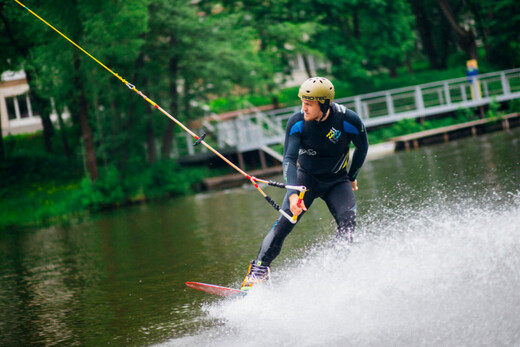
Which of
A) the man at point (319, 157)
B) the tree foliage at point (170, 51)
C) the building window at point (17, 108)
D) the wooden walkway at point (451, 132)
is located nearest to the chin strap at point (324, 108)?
the man at point (319, 157)

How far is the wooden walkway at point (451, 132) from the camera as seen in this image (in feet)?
78.9

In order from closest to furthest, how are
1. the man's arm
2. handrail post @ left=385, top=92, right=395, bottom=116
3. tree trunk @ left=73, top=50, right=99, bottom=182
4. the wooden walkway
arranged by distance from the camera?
1. the man's arm
2. tree trunk @ left=73, top=50, right=99, bottom=182
3. the wooden walkway
4. handrail post @ left=385, top=92, right=395, bottom=116

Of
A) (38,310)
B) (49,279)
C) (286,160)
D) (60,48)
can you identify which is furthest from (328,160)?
(60,48)

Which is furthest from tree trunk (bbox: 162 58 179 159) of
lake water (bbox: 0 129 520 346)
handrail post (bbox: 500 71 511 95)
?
handrail post (bbox: 500 71 511 95)

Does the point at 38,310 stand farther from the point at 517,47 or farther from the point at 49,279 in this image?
the point at 517,47

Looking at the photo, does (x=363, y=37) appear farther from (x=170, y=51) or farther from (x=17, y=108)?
(x=17, y=108)

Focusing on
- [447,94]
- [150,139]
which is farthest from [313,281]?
[447,94]

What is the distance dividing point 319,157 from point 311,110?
21.4 inches

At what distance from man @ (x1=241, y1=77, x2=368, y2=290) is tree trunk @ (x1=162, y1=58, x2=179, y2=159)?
1938 cm

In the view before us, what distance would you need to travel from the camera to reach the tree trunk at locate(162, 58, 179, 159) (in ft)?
81.6

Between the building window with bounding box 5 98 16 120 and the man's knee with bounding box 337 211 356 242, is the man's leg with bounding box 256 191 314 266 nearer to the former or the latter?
the man's knee with bounding box 337 211 356 242

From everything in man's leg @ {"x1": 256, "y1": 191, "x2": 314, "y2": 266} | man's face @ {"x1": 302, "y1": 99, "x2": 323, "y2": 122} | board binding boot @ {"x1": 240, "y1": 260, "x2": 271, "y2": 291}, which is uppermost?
man's face @ {"x1": 302, "y1": 99, "x2": 323, "y2": 122}

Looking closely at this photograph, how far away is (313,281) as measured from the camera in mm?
5906

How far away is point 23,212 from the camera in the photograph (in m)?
20.6
